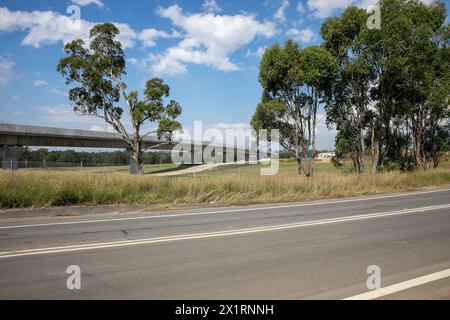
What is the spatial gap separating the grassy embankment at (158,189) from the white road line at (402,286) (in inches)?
404

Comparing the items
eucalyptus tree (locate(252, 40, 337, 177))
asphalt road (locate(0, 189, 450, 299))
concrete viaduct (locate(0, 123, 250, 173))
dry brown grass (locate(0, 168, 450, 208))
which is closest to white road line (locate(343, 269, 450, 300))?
asphalt road (locate(0, 189, 450, 299))

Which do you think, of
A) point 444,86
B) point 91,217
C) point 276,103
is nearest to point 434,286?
point 91,217

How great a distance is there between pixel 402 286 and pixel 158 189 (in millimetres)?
12142

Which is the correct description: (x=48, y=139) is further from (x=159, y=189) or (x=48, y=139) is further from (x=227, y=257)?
(x=227, y=257)

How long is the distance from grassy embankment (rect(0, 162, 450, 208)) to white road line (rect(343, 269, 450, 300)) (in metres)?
10.3

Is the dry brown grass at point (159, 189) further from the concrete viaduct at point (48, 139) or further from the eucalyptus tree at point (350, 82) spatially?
the concrete viaduct at point (48, 139)

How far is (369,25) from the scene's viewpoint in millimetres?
22500

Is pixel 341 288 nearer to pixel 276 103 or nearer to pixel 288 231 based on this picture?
pixel 288 231

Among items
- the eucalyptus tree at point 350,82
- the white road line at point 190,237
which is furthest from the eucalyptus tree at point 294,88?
the white road line at point 190,237

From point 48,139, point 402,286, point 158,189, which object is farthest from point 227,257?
point 48,139

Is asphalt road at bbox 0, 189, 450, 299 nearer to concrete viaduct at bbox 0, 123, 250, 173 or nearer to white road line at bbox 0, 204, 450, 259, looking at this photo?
white road line at bbox 0, 204, 450, 259

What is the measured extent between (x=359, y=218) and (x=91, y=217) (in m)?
8.02

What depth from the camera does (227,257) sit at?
244 inches

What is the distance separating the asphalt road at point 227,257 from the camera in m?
4.64
